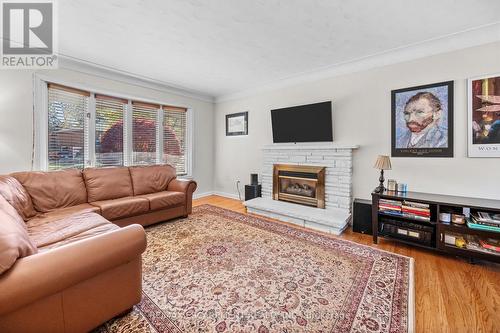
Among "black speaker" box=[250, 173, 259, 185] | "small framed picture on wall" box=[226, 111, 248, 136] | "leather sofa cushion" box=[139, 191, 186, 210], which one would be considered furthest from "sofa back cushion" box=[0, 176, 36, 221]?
"small framed picture on wall" box=[226, 111, 248, 136]

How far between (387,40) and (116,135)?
4.46m

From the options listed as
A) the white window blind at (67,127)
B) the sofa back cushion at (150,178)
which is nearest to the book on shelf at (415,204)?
the sofa back cushion at (150,178)

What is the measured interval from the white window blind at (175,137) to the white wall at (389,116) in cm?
169

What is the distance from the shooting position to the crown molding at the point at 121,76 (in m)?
3.21

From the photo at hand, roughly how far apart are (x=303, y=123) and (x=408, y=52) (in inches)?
66.1

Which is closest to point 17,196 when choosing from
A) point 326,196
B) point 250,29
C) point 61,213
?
point 61,213

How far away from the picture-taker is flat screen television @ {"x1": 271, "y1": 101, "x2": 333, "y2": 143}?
353 centimetres

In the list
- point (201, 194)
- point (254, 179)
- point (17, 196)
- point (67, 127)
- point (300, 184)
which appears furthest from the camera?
point (201, 194)

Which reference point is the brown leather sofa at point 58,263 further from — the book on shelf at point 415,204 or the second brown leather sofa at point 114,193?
the book on shelf at point 415,204

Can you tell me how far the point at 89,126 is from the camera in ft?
11.6

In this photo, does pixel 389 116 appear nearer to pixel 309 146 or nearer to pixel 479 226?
pixel 309 146

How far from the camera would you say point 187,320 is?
1457 mm

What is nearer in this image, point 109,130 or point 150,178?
point 150,178

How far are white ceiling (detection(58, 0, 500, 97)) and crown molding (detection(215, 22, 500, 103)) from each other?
0.35 feet
